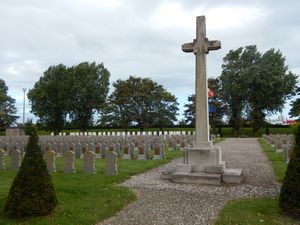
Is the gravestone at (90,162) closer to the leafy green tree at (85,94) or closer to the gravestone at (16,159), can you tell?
the gravestone at (16,159)

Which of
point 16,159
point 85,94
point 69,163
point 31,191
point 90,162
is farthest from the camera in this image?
point 85,94

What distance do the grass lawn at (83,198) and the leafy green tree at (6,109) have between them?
47189 mm

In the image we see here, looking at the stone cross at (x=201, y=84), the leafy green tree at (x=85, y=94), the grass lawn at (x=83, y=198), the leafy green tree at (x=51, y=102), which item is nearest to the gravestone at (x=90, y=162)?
the grass lawn at (x=83, y=198)

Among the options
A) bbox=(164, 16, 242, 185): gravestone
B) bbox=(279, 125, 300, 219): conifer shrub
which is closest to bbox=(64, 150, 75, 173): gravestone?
bbox=(164, 16, 242, 185): gravestone

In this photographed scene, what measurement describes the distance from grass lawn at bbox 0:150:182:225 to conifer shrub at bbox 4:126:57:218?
15 cm

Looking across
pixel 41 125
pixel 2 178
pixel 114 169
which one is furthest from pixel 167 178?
pixel 41 125

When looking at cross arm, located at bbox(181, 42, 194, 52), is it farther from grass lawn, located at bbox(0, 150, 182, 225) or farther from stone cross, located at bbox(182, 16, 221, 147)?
grass lawn, located at bbox(0, 150, 182, 225)

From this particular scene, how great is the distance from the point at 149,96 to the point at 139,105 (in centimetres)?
209

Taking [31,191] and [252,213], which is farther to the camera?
[252,213]

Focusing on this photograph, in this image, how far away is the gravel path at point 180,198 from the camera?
21.5ft

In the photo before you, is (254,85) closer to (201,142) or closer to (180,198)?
(201,142)

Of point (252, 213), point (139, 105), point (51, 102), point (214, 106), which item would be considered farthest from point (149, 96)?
point (252, 213)

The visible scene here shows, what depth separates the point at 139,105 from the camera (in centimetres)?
5384

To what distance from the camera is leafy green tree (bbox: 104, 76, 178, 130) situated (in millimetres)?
53125
